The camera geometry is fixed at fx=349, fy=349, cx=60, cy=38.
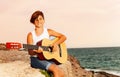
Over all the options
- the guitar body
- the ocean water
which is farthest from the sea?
the guitar body

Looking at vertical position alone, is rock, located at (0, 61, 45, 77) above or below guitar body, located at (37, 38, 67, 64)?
below

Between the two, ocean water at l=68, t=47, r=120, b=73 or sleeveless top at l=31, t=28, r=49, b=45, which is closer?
sleeveless top at l=31, t=28, r=49, b=45

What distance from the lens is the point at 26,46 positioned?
24.9 feet

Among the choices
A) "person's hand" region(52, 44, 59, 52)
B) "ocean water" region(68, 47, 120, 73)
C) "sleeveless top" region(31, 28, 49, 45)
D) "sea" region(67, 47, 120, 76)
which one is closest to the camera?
"sleeveless top" region(31, 28, 49, 45)

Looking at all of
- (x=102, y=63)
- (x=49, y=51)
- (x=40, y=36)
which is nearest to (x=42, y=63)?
(x=49, y=51)

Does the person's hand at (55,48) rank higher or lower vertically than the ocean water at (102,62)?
higher

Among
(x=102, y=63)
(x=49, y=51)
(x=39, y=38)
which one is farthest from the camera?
(x=102, y=63)

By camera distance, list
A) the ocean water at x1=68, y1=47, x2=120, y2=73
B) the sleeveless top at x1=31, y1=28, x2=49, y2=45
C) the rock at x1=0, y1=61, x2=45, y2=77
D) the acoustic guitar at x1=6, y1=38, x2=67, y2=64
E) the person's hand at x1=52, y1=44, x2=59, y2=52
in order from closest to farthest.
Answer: the acoustic guitar at x1=6, y1=38, x2=67, y2=64 < the sleeveless top at x1=31, y1=28, x2=49, y2=45 < the person's hand at x1=52, y1=44, x2=59, y2=52 < the rock at x1=0, y1=61, x2=45, y2=77 < the ocean water at x1=68, y1=47, x2=120, y2=73

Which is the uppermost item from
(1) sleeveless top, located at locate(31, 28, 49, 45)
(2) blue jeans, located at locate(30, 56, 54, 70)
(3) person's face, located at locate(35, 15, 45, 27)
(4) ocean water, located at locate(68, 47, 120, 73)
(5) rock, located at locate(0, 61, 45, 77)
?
(3) person's face, located at locate(35, 15, 45, 27)

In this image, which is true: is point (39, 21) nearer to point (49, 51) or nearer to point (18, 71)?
point (49, 51)

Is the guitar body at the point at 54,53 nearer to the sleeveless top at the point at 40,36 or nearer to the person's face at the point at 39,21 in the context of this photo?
the sleeveless top at the point at 40,36

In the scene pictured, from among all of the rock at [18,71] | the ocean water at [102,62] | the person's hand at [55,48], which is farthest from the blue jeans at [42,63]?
the ocean water at [102,62]

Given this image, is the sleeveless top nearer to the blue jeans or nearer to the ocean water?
the blue jeans

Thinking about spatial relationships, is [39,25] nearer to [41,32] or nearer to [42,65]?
[41,32]
